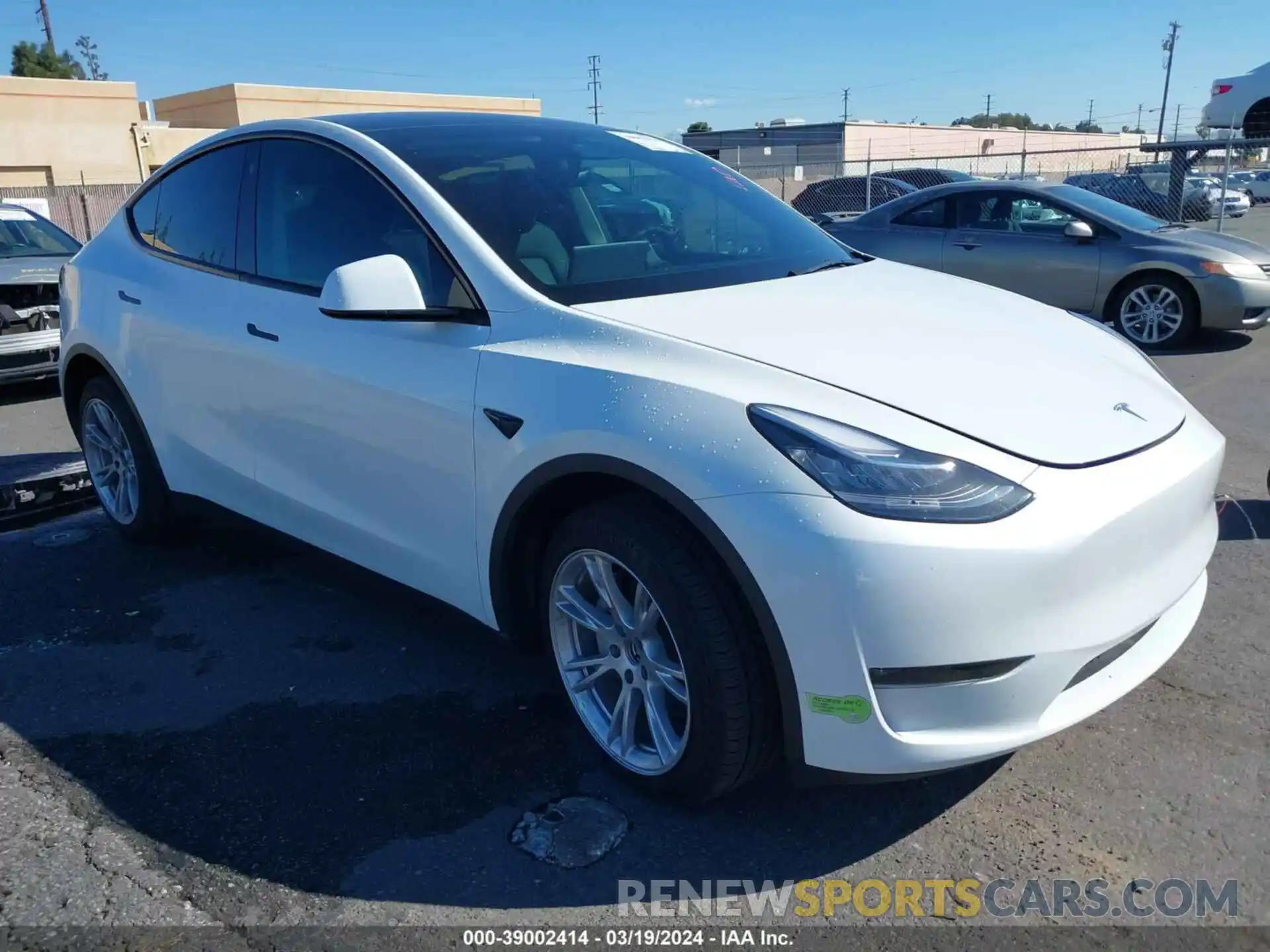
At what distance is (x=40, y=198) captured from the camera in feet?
79.6

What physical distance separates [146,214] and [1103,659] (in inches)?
165

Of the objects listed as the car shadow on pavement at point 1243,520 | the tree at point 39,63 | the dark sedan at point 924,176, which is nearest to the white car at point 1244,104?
the dark sedan at point 924,176

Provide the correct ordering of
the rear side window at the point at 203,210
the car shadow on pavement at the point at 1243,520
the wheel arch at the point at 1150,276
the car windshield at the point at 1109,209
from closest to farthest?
the rear side window at the point at 203,210 < the car shadow on pavement at the point at 1243,520 < the wheel arch at the point at 1150,276 < the car windshield at the point at 1109,209

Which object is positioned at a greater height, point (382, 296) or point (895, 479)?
point (382, 296)

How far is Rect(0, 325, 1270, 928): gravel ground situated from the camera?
2.53m

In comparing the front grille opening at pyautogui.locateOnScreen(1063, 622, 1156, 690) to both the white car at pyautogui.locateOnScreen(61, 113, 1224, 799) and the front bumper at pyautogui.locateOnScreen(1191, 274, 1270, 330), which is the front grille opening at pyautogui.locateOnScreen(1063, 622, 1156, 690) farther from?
the front bumper at pyautogui.locateOnScreen(1191, 274, 1270, 330)

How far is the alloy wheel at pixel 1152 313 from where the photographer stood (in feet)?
30.1

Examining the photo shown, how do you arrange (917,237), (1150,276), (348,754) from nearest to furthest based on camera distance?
(348,754) → (1150,276) → (917,237)

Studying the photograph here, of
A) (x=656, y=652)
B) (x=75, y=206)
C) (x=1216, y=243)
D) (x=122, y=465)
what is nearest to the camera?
(x=656, y=652)

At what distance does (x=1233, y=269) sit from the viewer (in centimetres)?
902

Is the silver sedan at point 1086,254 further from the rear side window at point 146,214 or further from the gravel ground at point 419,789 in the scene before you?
the rear side window at point 146,214

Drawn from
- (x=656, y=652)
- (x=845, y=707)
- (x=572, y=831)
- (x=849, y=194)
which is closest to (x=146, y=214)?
(x=656, y=652)

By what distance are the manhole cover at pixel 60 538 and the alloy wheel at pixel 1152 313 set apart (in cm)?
836

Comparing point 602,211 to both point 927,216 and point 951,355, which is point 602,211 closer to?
A: point 951,355
